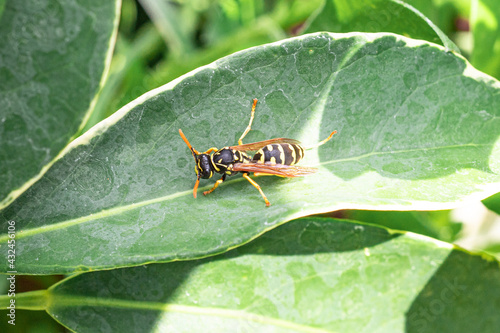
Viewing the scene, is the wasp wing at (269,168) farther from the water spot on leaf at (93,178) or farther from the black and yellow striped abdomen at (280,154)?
the water spot on leaf at (93,178)

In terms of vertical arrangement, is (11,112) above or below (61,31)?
below

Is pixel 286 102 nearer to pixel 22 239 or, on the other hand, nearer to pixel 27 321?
pixel 22 239

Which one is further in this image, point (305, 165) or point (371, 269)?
point (305, 165)

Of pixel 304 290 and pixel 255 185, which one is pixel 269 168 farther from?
pixel 304 290

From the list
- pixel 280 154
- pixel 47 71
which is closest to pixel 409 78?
pixel 280 154

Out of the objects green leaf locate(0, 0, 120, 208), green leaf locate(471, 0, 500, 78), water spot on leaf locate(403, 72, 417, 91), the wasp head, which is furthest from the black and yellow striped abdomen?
green leaf locate(471, 0, 500, 78)

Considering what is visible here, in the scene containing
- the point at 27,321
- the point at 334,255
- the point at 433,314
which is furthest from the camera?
the point at 27,321

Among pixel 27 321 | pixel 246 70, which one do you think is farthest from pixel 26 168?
pixel 27 321
